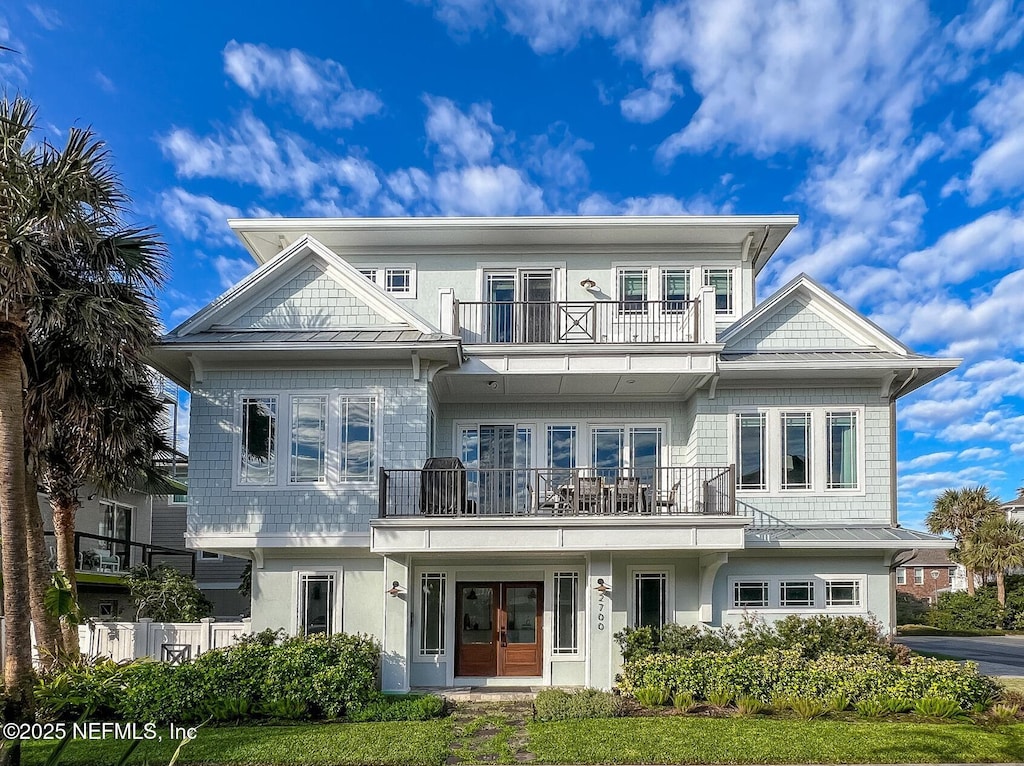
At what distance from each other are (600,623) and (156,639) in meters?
8.77

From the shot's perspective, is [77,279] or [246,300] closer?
[77,279]

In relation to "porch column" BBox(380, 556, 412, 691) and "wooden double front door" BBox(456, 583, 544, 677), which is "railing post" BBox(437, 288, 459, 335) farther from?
"wooden double front door" BBox(456, 583, 544, 677)

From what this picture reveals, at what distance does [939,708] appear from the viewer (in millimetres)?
12594

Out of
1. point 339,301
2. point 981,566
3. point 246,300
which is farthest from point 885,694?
point 981,566

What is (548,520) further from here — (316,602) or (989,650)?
(989,650)

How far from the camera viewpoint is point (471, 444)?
17.7m

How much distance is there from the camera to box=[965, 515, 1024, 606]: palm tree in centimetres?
3956

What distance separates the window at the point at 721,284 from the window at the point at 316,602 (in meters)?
10.7

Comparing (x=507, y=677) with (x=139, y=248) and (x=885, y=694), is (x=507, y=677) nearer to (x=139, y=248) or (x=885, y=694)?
(x=885, y=694)

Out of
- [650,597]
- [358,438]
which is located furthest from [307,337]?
[650,597]

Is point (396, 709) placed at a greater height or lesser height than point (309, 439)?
lesser

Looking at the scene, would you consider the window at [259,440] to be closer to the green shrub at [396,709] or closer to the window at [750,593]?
the green shrub at [396,709]

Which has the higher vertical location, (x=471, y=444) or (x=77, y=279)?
(x=77, y=279)

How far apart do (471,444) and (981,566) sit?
35.5m
